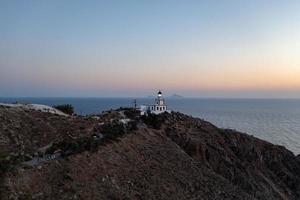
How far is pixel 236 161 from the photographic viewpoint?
45.2 meters

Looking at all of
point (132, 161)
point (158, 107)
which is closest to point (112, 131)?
point (132, 161)

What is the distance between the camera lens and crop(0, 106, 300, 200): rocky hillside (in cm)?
2323

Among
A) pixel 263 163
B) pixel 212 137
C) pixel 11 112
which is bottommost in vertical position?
pixel 263 163

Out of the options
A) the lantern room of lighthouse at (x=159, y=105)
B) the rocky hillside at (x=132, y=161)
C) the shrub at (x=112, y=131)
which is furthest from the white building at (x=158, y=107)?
the shrub at (x=112, y=131)

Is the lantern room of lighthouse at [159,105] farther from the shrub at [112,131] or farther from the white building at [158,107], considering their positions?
the shrub at [112,131]

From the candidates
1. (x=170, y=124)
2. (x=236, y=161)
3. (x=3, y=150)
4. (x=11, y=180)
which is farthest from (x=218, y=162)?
(x=11, y=180)

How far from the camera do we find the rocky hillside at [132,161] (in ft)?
76.2

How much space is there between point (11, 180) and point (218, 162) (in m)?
25.2

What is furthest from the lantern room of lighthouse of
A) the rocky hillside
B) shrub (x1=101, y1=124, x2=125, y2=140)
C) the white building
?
shrub (x1=101, y1=124, x2=125, y2=140)

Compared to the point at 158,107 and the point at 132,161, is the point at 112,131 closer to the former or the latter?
the point at 132,161

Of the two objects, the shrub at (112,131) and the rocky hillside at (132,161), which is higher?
the shrub at (112,131)

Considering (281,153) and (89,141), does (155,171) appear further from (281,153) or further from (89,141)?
(281,153)

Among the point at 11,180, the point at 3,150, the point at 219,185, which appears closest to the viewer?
the point at 11,180

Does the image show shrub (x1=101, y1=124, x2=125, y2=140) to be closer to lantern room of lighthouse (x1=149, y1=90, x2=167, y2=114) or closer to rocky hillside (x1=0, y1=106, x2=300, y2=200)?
rocky hillside (x1=0, y1=106, x2=300, y2=200)
